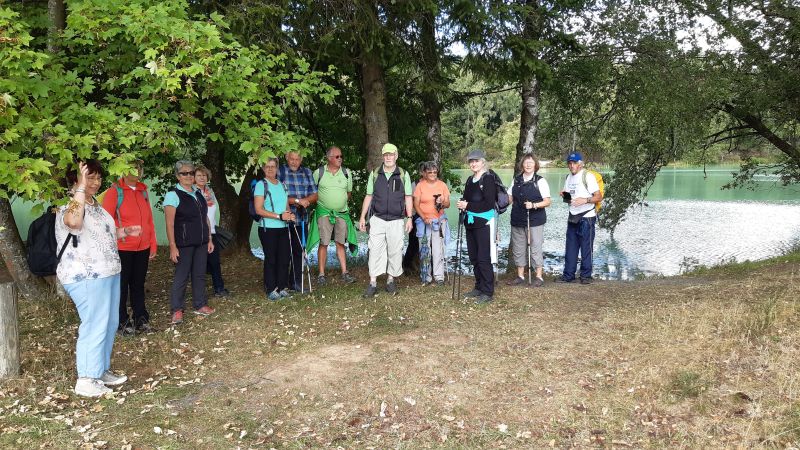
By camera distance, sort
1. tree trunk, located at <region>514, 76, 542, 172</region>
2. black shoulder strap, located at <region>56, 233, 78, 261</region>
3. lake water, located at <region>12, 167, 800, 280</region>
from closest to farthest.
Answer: black shoulder strap, located at <region>56, 233, 78, 261</region>, tree trunk, located at <region>514, 76, 542, 172</region>, lake water, located at <region>12, 167, 800, 280</region>

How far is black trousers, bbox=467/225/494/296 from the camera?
6.40 meters

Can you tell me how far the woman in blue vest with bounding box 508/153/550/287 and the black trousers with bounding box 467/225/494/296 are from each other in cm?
111

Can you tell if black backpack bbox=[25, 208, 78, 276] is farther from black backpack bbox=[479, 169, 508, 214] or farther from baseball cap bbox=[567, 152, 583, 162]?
baseball cap bbox=[567, 152, 583, 162]

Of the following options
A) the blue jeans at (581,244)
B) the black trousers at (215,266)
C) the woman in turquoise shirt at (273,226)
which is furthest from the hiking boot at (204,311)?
the blue jeans at (581,244)

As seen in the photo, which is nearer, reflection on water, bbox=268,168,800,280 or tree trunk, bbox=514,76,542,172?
tree trunk, bbox=514,76,542,172

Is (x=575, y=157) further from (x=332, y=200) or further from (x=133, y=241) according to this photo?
(x=133, y=241)

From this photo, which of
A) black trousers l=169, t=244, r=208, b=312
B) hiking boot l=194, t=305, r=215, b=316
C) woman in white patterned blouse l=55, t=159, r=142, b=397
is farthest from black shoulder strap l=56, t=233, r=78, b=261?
hiking boot l=194, t=305, r=215, b=316

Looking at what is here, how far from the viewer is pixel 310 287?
7.50 m

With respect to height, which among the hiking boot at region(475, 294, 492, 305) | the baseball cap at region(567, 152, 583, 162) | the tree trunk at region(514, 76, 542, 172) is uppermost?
the tree trunk at region(514, 76, 542, 172)

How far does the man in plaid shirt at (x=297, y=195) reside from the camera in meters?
7.27

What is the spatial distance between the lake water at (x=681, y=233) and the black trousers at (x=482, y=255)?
397 centimetres

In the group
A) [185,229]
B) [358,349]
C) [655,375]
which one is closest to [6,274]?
[185,229]

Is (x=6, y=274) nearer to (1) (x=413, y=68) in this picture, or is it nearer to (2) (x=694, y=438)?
(1) (x=413, y=68)

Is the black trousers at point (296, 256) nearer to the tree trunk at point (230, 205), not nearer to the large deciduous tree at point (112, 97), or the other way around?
the large deciduous tree at point (112, 97)
